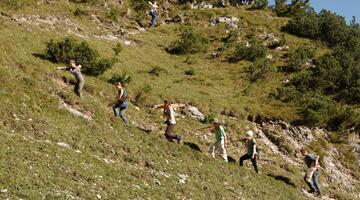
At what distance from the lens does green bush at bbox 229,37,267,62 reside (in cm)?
4428

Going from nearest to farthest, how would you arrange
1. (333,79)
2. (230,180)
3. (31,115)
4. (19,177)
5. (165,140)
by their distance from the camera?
(19,177)
(31,115)
(230,180)
(165,140)
(333,79)

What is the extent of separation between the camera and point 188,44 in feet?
147

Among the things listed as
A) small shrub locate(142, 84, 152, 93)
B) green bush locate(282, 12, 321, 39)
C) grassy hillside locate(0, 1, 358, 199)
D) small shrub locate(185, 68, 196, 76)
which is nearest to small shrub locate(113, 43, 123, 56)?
grassy hillside locate(0, 1, 358, 199)

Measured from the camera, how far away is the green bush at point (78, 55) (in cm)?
3022

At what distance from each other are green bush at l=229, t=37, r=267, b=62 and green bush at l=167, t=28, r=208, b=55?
2.85 m

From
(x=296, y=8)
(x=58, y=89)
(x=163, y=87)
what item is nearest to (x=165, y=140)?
(x=58, y=89)

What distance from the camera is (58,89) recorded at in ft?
82.3

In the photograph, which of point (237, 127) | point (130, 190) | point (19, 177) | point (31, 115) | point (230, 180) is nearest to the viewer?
point (19, 177)

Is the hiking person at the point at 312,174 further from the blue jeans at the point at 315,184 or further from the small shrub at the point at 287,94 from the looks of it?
the small shrub at the point at 287,94

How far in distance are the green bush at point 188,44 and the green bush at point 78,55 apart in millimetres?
13106

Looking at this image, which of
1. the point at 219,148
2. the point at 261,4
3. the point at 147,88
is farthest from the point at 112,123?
the point at 261,4

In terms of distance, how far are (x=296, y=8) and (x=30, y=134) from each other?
46052 millimetres

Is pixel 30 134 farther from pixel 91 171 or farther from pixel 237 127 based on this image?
pixel 237 127

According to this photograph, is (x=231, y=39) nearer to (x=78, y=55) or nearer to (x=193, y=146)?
(x=78, y=55)
